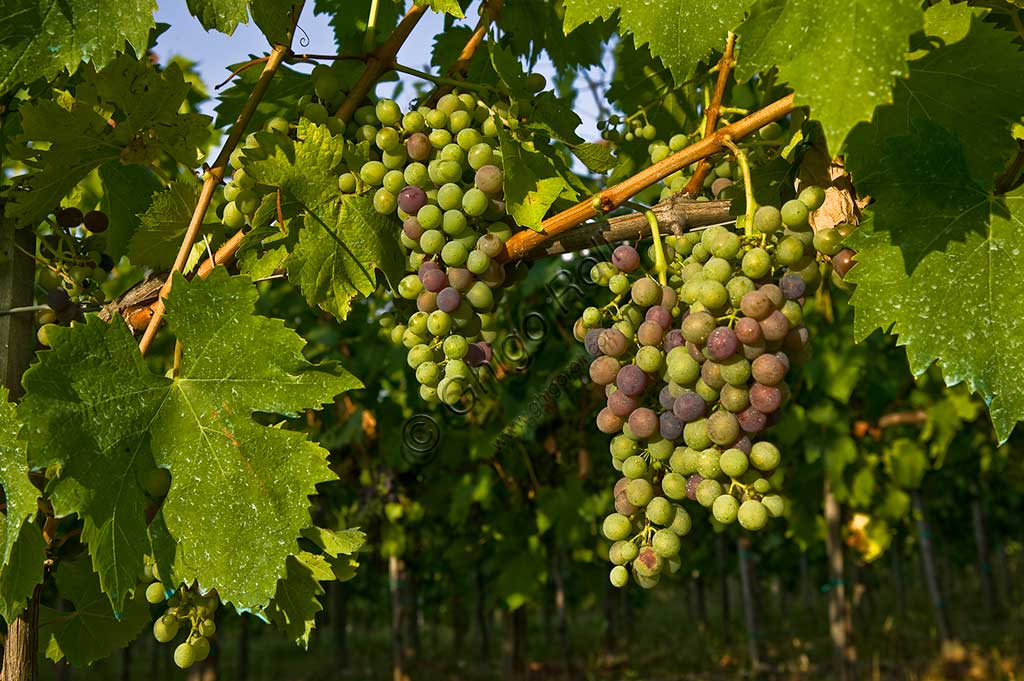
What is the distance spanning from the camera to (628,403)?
4.38 ft

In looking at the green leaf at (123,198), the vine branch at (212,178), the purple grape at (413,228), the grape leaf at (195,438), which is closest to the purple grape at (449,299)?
the purple grape at (413,228)

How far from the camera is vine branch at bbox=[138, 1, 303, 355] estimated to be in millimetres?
1436

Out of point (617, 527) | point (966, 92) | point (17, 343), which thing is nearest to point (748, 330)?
point (617, 527)

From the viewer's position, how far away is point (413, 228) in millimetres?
1477

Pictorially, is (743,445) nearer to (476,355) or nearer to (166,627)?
(476,355)

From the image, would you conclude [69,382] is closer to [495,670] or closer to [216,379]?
[216,379]

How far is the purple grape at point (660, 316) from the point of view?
1312 mm

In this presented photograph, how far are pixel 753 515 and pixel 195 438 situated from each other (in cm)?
84

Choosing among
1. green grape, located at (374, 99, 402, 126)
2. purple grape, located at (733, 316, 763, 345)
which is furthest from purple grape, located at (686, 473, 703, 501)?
green grape, located at (374, 99, 402, 126)

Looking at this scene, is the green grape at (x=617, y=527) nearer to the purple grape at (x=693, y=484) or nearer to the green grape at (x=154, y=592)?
the purple grape at (x=693, y=484)

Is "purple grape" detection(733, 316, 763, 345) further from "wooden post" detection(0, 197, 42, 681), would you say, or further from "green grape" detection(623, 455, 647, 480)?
"wooden post" detection(0, 197, 42, 681)

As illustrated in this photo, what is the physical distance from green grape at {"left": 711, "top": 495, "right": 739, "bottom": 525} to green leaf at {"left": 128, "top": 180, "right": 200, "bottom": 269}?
109cm

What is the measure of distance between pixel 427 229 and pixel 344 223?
0.16 m

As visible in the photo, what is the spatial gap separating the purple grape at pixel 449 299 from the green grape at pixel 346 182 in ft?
0.82
